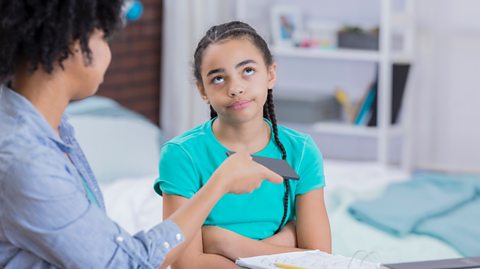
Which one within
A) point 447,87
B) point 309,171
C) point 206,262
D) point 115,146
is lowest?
point 447,87

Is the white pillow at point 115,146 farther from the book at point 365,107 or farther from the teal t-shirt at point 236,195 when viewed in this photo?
the teal t-shirt at point 236,195

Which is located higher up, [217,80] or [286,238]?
[217,80]

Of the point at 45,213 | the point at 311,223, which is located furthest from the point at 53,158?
the point at 311,223

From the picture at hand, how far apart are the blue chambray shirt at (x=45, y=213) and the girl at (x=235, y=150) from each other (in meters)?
0.32

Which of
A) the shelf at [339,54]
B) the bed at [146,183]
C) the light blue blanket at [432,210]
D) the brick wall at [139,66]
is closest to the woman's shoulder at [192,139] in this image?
the bed at [146,183]

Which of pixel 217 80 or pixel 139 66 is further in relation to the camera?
pixel 139 66

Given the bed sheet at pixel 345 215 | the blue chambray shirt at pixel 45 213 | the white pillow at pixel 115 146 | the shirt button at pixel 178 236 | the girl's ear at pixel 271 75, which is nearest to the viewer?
the blue chambray shirt at pixel 45 213

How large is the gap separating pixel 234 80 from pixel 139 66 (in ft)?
9.30

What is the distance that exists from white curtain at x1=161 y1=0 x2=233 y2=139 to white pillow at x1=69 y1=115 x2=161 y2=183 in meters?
0.98

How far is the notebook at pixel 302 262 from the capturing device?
133 cm

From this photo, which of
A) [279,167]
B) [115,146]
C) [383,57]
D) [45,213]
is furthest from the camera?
[383,57]

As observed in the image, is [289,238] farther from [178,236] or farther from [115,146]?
[115,146]

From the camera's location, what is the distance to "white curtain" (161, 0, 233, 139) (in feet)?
14.2

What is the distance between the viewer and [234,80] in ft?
5.12
